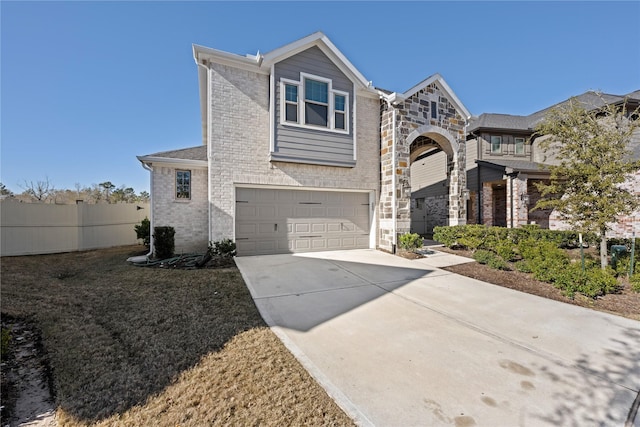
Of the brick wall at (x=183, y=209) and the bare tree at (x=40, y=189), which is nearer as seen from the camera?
the brick wall at (x=183, y=209)

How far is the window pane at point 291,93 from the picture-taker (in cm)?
839

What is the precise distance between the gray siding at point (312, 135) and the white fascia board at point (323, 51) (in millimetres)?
132

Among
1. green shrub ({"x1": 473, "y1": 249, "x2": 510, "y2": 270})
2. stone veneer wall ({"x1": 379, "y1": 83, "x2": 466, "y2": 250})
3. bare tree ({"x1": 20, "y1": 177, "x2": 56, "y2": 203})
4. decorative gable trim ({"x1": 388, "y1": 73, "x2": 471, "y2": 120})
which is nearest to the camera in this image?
green shrub ({"x1": 473, "y1": 249, "x2": 510, "y2": 270})

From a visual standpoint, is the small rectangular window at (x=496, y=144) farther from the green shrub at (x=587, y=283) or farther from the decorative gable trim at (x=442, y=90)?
the green shrub at (x=587, y=283)

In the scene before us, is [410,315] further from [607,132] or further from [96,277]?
[96,277]

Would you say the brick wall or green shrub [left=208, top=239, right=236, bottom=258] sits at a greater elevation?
the brick wall

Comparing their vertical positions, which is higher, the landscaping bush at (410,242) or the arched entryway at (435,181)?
the arched entryway at (435,181)

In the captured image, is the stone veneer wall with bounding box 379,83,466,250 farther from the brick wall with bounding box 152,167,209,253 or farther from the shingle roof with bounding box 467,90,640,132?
the brick wall with bounding box 152,167,209,253

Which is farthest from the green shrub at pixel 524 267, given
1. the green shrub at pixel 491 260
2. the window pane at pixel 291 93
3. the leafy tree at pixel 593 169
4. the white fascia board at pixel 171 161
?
the white fascia board at pixel 171 161

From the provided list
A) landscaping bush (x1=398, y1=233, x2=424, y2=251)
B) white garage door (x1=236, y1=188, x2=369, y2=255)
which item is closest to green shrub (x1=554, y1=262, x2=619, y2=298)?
landscaping bush (x1=398, y1=233, x2=424, y2=251)

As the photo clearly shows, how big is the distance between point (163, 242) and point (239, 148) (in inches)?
146

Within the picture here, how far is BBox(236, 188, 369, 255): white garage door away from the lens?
836 centimetres

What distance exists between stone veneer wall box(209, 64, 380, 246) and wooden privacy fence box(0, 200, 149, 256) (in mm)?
7910

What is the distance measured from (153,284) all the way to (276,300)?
297cm
